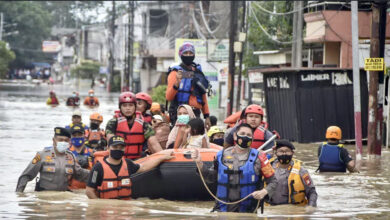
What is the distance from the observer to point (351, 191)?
14.8 metres

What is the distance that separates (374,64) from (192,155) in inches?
466

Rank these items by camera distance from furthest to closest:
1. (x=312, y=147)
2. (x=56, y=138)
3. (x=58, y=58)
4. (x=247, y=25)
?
(x=58, y=58), (x=247, y=25), (x=312, y=147), (x=56, y=138)

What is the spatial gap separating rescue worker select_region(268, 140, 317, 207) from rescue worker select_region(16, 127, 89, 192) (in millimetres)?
3082

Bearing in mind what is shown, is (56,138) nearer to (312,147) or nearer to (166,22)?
(312,147)

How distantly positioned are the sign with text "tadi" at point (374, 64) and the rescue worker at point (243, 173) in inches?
467

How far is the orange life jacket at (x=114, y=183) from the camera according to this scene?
11320 millimetres

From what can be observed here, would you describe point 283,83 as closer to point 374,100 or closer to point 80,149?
point 374,100

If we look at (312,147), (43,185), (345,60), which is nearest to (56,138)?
(43,185)

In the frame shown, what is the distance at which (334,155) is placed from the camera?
50.3 ft

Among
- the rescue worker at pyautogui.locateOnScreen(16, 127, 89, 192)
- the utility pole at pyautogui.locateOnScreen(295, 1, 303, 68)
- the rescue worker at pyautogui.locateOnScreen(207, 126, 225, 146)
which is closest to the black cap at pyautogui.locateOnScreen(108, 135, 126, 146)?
the rescue worker at pyautogui.locateOnScreen(16, 127, 89, 192)

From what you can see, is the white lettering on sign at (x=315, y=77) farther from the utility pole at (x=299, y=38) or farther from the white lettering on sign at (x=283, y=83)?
the utility pole at (x=299, y=38)

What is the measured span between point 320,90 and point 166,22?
52.1m

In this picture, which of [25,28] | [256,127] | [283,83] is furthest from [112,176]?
[25,28]

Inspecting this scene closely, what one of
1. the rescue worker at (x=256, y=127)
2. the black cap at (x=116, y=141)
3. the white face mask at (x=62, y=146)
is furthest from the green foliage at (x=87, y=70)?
the black cap at (x=116, y=141)
